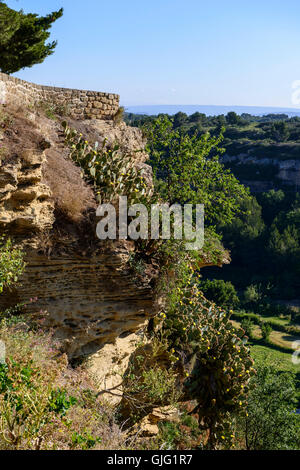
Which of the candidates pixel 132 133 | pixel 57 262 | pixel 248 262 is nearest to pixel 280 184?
pixel 248 262

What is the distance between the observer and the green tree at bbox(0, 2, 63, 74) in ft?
47.0

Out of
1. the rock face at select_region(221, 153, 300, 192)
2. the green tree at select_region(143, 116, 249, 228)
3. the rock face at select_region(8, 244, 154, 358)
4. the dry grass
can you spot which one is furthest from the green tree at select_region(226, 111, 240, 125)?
the rock face at select_region(8, 244, 154, 358)

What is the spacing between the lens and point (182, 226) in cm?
812

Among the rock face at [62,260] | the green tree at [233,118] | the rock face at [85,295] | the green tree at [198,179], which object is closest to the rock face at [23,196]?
the rock face at [62,260]

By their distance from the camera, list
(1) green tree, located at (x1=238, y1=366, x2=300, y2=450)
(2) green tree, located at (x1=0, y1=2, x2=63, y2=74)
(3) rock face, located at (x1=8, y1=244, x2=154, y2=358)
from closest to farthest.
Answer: (3) rock face, located at (x1=8, y1=244, x2=154, y2=358), (1) green tree, located at (x1=238, y1=366, x2=300, y2=450), (2) green tree, located at (x1=0, y1=2, x2=63, y2=74)

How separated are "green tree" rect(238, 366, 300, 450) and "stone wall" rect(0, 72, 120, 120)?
9.49 m

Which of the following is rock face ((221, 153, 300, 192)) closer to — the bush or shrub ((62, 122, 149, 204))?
the bush

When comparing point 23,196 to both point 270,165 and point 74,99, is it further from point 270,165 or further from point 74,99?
point 270,165

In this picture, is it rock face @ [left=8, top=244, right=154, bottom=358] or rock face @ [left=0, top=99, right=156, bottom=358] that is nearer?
rock face @ [left=0, top=99, right=156, bottom=358]

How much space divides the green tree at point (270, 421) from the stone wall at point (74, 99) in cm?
949

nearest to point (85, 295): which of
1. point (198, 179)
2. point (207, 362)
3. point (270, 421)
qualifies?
point (207, 362)

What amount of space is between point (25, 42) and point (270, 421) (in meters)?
16.7

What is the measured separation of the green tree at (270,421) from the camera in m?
10.6
